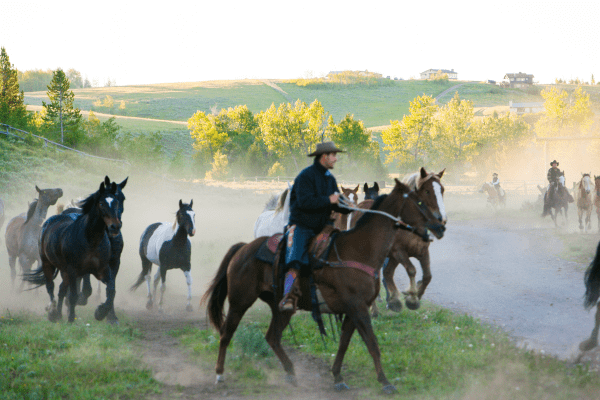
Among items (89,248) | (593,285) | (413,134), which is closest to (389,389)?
(593,285)

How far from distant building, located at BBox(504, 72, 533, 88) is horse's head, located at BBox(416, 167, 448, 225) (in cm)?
16248

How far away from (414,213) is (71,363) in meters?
5.03

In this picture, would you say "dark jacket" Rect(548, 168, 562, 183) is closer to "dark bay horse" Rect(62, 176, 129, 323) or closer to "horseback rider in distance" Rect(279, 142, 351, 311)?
"dark bay horse" Rect(62, 176, 129, 323)

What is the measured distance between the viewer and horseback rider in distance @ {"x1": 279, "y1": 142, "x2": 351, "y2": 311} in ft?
19.7

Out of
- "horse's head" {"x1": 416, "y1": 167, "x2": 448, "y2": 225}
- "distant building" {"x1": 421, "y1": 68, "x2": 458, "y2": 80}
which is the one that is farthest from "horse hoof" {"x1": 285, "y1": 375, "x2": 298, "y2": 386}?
"distant building" {"x1": 421, "y1": 68, "x2": 458, "y2": 80}

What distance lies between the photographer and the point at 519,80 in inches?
6275

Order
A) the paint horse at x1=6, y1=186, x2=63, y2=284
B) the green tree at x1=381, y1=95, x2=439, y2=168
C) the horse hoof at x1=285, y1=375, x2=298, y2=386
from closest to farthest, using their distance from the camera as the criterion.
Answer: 1. the horse hoof at x1=285, y1=375, x2=298, y2=386
2. the paint horse at x1=6, y1=186, x2=63, y2=284
3. the green tree at x1=381, y1=95, x2=439, y2=168

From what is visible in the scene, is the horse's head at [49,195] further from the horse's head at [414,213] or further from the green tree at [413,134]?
the green tree at [413,134]

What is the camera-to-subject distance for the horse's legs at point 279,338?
655 centimetres

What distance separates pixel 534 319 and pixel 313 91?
13176 cm

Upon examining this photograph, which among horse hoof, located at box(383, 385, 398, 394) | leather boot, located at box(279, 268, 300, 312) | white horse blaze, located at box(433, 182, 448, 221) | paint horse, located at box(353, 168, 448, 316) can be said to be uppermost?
white horse blaze, located at box(433, 182, 448, 221)

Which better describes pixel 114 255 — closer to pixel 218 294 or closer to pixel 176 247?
pixel 176 247

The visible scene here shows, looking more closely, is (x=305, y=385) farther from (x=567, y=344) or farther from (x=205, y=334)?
(x=567, y=344)

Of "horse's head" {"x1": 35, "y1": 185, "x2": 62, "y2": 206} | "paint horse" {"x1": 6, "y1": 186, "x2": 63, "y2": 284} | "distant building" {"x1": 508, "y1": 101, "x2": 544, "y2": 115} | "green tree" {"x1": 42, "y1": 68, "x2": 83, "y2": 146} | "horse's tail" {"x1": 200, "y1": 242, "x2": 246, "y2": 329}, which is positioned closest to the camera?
"horse's tail" {"x1": 200, "y1": 242, "x2": 246, "y2": 329}
